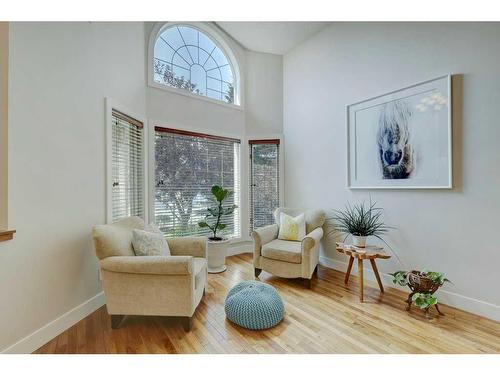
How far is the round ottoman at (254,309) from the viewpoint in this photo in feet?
6.01

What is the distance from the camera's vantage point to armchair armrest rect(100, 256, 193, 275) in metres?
1.73

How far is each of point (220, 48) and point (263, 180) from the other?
222cm

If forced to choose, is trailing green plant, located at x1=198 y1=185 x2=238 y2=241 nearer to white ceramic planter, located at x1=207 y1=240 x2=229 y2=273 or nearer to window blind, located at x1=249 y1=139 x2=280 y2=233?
white ceramic planter, located at x1=207 y1=240 x2=229 y2=273

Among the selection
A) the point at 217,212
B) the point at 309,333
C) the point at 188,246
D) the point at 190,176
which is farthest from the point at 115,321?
the point at 190,176

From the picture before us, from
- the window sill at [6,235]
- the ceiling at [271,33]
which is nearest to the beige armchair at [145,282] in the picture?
the window sill at [6,235]

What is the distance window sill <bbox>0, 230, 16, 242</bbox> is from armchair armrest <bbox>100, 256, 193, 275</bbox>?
0.60m

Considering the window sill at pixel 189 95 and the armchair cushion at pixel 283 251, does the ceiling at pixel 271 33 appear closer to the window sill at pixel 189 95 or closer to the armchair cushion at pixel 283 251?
the window sill at pixel 189 95

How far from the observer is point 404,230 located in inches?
99.0

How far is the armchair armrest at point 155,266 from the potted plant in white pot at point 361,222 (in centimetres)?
Result: 176

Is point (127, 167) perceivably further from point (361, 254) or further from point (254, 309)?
point (361, 254)

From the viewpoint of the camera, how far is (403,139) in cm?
248
